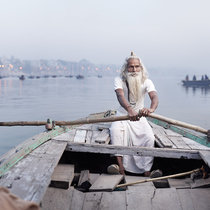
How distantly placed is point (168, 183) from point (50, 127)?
2023 mm

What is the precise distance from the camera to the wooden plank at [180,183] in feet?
12.1

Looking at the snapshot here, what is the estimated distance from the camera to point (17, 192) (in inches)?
89.7

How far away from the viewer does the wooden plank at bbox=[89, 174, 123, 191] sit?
352 centimetres

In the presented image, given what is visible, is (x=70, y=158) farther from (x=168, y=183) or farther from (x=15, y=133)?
(x=15, y=133)

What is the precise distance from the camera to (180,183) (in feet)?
12.6

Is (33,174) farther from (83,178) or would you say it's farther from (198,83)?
(198,83)

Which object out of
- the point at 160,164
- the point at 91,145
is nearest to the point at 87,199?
the point at 91,145

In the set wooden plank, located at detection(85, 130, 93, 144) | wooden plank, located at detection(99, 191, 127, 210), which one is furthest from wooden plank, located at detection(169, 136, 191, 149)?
wooden plank, located at detection(85, 130, 93, 144)

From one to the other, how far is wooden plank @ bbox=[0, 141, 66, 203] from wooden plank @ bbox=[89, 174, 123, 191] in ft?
2.20

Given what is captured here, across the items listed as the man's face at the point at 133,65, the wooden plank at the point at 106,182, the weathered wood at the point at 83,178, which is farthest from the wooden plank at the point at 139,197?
the man's face at the point at 133,65

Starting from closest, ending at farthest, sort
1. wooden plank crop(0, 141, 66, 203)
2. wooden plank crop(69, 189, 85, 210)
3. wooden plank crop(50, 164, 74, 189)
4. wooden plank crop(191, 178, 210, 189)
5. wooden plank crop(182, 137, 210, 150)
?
wooden plank crop(0, 141, 66, 203) < wooden plank crop(69, 189, 85, 210) < wooden plank crop(50, 164, 74, 189) < wooden plank crop(191, 178, 210, 189) < wooden plank crop(182, 137, 210, 150)

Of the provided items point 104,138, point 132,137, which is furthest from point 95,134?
point 132,137

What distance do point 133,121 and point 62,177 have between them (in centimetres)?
148

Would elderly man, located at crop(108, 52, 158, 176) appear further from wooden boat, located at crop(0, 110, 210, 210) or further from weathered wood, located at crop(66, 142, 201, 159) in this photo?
weathered wood, located at crop(66, 142, 201, 159)
